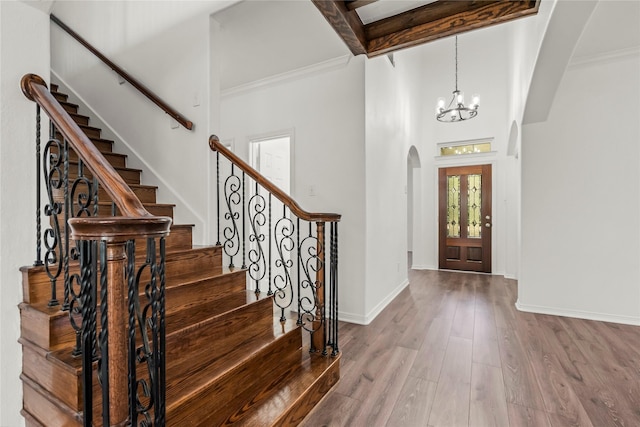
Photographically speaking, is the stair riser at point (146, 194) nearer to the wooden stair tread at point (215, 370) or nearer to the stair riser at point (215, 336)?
the stair riser at point (215, 336)

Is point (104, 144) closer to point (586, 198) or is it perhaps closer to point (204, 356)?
point (204, 356)

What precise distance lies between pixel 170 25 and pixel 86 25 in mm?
1251

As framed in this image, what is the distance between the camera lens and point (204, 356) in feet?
5.47

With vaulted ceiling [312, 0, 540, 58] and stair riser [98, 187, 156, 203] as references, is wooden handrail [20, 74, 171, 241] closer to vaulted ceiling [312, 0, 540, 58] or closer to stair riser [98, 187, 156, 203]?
stair riser [98, 187, 156, 203]

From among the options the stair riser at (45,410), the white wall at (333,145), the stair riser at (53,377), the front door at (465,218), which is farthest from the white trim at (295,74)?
the front door at (465,218)

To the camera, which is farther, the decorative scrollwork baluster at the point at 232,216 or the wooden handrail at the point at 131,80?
the wooden handrail at the point at 131,80

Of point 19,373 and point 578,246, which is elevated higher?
point 578,246

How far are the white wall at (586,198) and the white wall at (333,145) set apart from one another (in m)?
2.08

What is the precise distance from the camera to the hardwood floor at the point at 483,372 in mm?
1784

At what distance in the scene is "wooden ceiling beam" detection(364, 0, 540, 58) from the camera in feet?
5.65

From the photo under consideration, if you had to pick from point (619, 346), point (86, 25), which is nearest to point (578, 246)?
point (619, 346)

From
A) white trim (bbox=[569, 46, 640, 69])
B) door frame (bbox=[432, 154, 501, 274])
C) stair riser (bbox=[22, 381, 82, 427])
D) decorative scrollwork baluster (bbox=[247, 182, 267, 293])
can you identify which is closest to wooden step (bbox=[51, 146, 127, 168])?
decorative scrollwork baluster (bbox=[247, 182, 267, 293])

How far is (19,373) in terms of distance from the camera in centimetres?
148

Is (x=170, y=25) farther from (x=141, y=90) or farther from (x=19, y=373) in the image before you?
(x=19, y=373)
